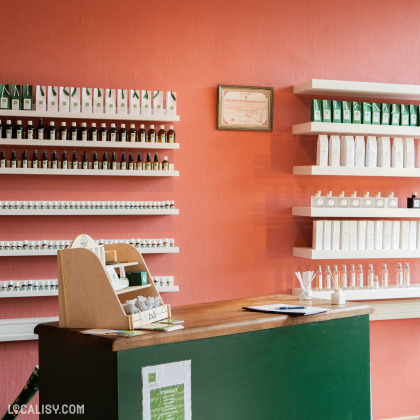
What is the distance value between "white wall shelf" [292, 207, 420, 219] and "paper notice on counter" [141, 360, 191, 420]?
2316 millimetres

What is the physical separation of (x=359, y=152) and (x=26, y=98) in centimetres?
246

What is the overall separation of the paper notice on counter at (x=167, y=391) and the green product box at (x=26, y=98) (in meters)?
2.34

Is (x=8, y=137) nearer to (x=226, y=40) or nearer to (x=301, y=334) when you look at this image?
(x=226, y=40)

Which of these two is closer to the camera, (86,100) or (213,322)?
(213,322)

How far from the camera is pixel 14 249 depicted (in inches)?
174

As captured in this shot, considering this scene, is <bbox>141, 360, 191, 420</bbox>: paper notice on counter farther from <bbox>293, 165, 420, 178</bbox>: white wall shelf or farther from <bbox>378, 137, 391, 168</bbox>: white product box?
<bbox>378, 137, 391, 168</bbox>: white product box

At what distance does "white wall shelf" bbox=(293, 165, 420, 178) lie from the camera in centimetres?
492

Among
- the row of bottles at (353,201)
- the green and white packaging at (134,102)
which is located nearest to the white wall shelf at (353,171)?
the row of bottles at (353,201)

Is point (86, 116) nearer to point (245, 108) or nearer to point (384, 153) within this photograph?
point (245, 108)

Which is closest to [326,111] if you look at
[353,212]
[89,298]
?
[353,212]

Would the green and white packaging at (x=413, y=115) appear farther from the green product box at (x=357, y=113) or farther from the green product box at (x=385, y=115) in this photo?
the green product box at (x=357, y=113)

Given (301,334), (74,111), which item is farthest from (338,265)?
(74,111)

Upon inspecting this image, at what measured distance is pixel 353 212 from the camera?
5035 mm

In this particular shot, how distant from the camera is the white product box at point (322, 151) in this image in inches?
196
